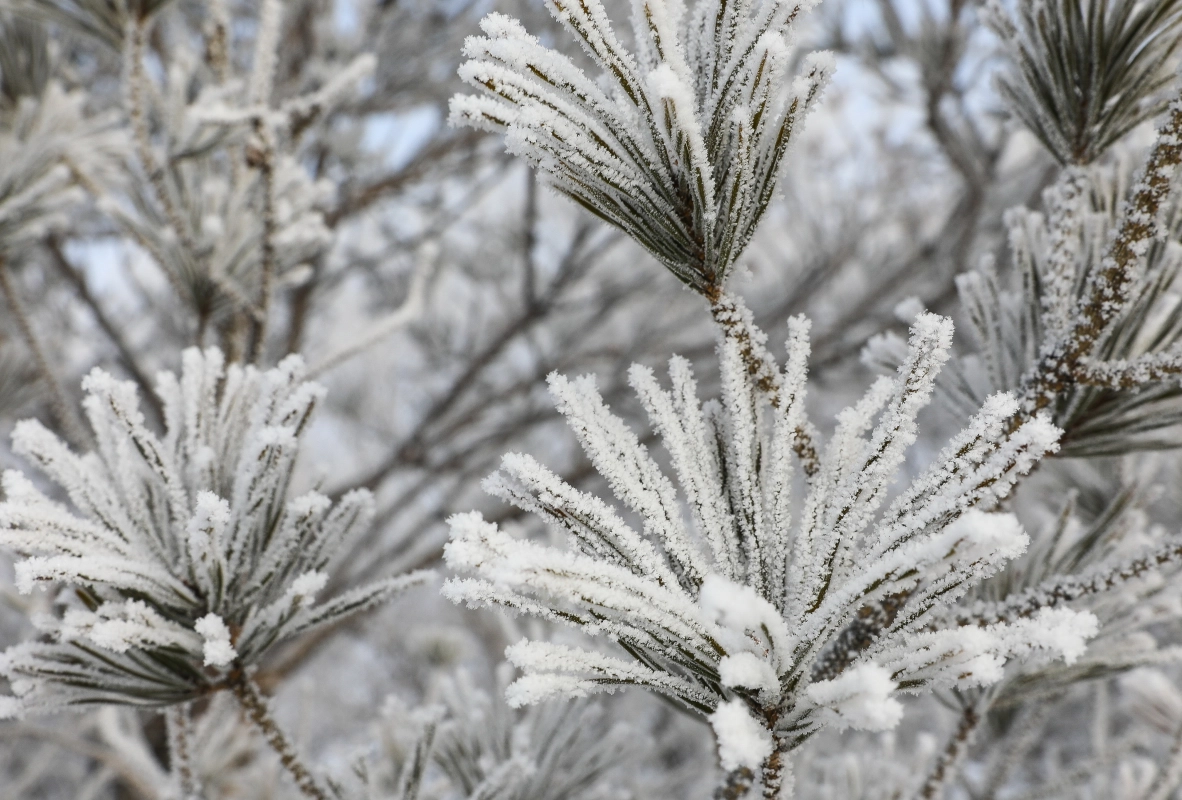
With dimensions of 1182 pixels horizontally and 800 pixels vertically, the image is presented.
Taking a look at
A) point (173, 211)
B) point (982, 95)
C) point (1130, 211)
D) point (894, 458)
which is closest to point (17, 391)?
point (173, 211)

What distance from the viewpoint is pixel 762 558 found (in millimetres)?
560

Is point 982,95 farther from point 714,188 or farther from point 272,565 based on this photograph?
point 272,565

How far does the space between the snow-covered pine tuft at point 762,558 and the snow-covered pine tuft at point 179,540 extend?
0.25 m

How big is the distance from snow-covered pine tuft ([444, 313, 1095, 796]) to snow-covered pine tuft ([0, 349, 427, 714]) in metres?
0.25

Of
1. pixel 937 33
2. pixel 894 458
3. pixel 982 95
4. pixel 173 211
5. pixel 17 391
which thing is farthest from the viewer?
pixel 982 95

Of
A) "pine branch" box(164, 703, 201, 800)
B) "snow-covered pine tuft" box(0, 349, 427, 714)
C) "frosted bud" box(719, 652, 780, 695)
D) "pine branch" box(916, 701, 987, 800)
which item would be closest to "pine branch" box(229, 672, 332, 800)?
"snow-covered pine tuft" box(0, 349, 427, 714)

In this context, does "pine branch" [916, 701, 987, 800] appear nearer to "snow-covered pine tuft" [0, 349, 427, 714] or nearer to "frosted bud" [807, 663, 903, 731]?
"frosted bud" [807, 663, 903, 731]

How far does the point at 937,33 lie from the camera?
2.09m

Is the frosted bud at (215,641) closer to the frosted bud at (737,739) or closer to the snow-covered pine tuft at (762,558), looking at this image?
the snow-covered pine tuft at (762,558)

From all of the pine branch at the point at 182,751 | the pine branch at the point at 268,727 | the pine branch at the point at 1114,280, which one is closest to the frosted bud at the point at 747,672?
the pine branch at the point at 1114,280

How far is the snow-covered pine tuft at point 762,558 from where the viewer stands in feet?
1.42

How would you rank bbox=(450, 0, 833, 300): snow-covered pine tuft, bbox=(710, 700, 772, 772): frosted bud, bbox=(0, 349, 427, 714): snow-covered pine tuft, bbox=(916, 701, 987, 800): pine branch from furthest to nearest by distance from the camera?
bbox=(916, 701, 987, 800): pine branch
bbox=(0, 349, 427, 714): snow-covered pine tuft
bbox=(450, 0, 833, 300): snow-covered pine tuft
bbox=(710, 700, 772, 772): frosted bud

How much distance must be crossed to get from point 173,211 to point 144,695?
71 cm

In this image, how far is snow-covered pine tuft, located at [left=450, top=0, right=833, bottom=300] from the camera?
53cm
